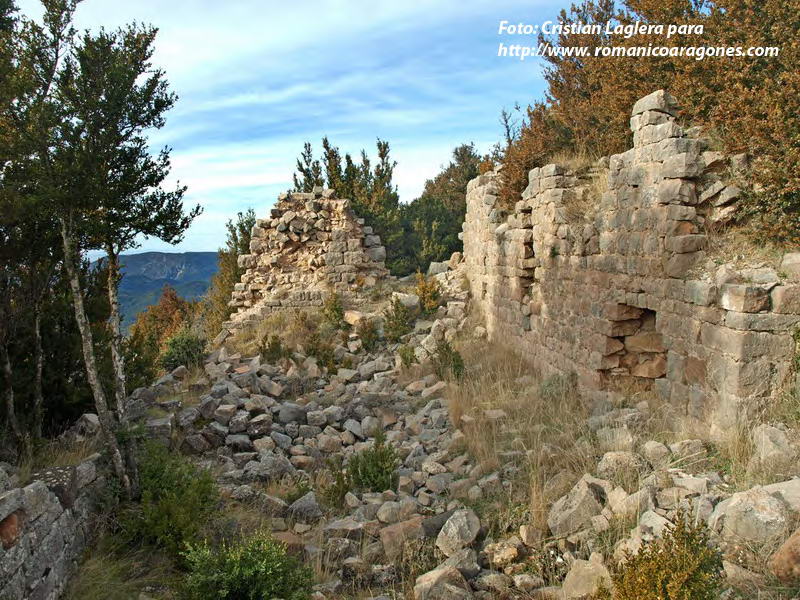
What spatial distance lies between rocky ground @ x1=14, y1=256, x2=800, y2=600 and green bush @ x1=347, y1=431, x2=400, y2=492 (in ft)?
0.38

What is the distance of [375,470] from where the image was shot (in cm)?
568

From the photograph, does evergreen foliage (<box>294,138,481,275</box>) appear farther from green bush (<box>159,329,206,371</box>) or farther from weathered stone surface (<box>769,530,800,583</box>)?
weathered stone surface (<box>769,530,800,583</box>)

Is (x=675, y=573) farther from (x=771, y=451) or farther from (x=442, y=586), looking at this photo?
(x=771, y=451)

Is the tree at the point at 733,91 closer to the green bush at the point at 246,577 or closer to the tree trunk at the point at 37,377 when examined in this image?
the green bush at the point at 246,577

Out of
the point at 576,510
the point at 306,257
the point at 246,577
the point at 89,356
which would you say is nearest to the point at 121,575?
the point at 246,577

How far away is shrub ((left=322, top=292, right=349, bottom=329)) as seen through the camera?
11.7 metres

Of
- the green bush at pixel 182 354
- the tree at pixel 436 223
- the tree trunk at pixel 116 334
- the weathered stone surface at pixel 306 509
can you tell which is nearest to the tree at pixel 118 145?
the tree trunk at pixel 116 334

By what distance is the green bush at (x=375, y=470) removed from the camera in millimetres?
A: 5605

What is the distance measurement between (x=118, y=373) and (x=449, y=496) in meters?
3.29

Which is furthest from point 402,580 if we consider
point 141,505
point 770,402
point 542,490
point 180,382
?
point 180,382

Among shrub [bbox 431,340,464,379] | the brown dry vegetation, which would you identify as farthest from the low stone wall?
shrub [bbox 431,340,464,379]

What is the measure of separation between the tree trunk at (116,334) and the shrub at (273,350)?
16.7 feet

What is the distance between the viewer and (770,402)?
177 inches

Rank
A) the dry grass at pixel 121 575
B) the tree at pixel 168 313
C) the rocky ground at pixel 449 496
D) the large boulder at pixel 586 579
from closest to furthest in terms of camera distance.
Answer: the large boulder at pixel 586 579, the rocky ground at pixel 449 496, the dry grass at pixel 121 575, the tree at pixel 168 313
